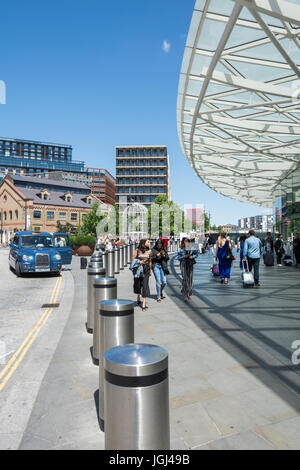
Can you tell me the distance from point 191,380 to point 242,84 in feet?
36.6

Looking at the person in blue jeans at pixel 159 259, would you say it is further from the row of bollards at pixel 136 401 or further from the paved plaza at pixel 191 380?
the row of bollards at pixel 136 401

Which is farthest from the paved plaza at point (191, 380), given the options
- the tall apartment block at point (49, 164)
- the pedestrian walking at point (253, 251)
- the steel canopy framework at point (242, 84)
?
the tall apartment block at point (49, 164)

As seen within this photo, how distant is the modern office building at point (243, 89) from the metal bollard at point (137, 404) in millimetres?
A: 7594

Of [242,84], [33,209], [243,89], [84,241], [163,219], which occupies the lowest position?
[84,241]

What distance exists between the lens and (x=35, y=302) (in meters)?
9.55

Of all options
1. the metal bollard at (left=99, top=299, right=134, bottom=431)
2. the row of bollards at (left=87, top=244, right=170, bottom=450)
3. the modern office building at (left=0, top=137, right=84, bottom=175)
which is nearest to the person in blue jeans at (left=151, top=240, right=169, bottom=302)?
the metal bollard at (left=99, top=299, right=134, bottom=431)

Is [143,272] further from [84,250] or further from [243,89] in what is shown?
[84,250]

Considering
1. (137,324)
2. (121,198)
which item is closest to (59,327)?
(137,324)

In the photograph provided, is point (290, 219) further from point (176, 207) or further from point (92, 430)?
point (176, 207)

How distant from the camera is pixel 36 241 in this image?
54.7 ft

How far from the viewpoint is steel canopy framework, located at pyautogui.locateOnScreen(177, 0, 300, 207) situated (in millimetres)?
8570

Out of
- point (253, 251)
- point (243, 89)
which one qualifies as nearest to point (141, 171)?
point (243, 89)

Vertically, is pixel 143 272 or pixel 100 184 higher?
pixel 100 184

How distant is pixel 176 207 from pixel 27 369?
7658 cm
